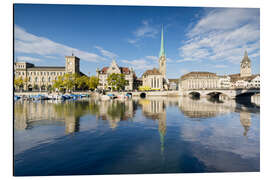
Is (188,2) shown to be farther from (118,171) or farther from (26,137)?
(26,137)

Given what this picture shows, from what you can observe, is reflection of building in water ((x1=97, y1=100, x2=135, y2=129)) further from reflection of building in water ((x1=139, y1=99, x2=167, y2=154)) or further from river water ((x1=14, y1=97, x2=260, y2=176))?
river water ((x1=14, y1=97, x2=260, y2=176))

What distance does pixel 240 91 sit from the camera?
3538cm

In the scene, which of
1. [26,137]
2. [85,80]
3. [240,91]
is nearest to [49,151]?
[26,137]

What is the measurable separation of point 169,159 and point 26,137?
7.22 meters

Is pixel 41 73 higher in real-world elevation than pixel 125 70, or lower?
lower

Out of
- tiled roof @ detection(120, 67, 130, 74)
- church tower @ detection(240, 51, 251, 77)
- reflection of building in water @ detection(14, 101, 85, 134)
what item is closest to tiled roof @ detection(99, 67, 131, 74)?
tiled roof @ detection(120, 67, 130, 74)

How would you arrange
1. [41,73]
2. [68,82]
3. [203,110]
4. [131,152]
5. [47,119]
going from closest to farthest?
[131,152]
[47,119]
[203,110]
[68,82]
[41,73]

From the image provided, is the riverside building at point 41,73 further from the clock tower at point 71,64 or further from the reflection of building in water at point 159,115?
the reflection of building in water at point 159,115

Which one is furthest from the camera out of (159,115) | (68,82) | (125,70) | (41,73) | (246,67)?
(246,67)

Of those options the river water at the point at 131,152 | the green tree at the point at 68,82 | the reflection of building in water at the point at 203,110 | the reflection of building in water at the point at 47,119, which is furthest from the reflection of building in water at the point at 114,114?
the green tree at the point at 68,82

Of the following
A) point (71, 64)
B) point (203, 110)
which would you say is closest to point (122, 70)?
point (71, 64)

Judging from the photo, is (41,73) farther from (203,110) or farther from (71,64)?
(203,110)

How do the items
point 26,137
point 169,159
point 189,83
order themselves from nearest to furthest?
point 169,159 < point 26,137 < point 189,83

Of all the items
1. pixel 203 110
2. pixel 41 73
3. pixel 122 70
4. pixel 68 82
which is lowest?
Result: pixel 203 110
